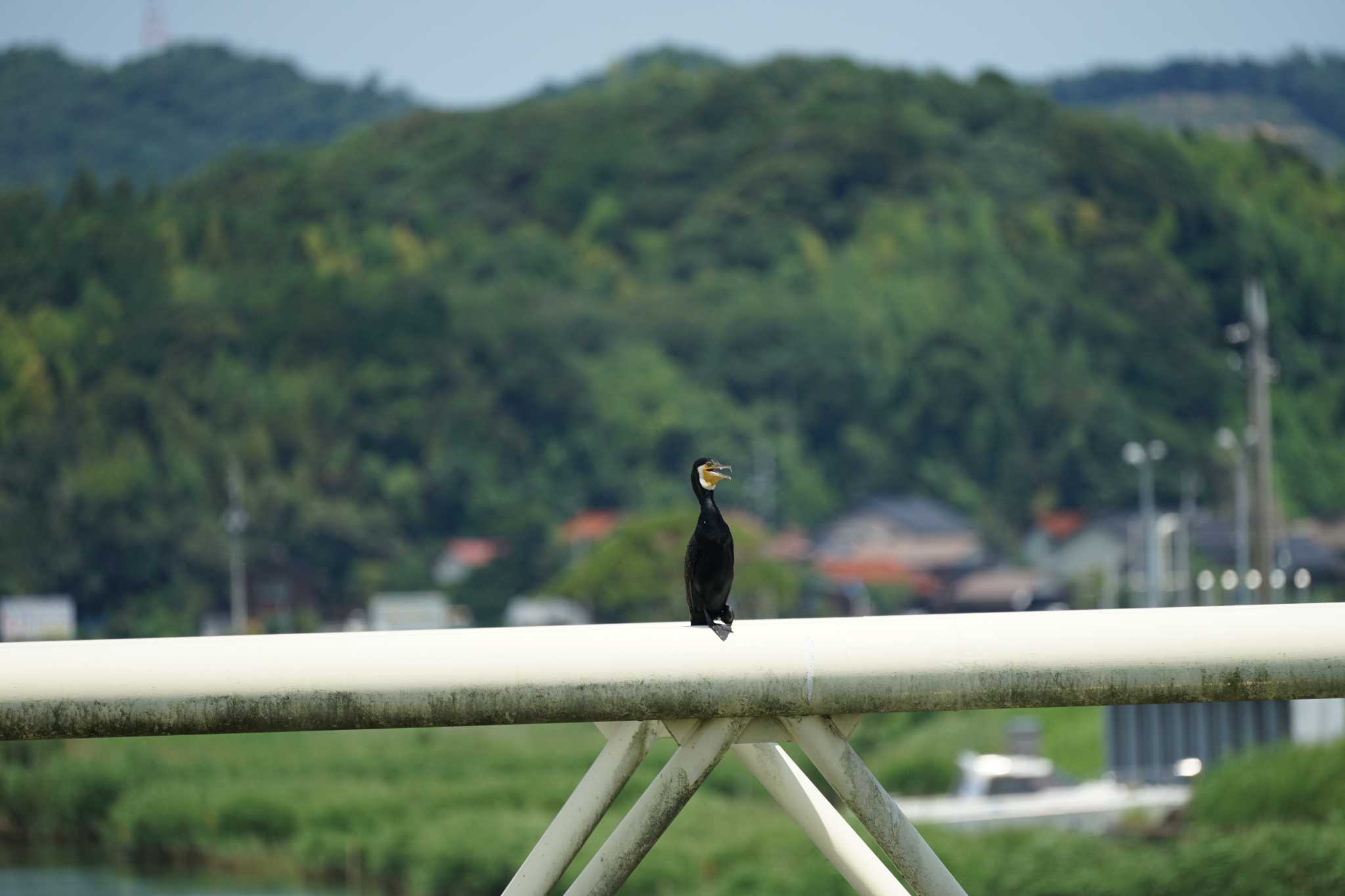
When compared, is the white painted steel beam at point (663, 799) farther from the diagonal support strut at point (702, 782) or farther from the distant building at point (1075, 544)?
the distant building at point (1075, 544)

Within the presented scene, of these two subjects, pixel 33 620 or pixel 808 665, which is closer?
pixel 808 665

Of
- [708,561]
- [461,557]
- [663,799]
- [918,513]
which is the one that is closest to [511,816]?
[708,561]

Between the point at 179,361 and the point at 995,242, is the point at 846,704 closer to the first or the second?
the point at 179,361

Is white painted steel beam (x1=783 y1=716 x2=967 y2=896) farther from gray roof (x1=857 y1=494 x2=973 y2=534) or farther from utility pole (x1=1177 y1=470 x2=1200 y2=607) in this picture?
gray roof (x1=857 y1=494 x2=973 y2=534)

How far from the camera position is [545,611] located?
6712 cm

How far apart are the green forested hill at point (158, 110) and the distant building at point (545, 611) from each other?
67.0m

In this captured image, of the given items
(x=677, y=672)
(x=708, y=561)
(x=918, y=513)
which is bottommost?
(x=918, y=513)

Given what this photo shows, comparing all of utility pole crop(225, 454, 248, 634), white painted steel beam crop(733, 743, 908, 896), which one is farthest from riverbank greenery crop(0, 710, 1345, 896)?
utility pole crop(225, 454, 248, 634)

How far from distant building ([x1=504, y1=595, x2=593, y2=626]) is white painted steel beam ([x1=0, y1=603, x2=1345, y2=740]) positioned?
59619 millimetres

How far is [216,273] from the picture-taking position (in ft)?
314

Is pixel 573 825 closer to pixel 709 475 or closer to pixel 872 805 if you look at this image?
pixel 872 805

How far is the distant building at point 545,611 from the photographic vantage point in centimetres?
6519

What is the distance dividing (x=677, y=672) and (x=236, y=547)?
70476 mm

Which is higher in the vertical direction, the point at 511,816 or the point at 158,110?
the point at 158,110
